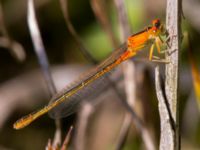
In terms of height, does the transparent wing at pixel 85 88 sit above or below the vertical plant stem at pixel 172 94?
below

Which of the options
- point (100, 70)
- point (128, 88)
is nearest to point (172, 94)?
point (100, 70)

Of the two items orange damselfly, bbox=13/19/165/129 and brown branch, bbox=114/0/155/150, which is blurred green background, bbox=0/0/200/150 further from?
orange damselfly, bbox=13/19/165/129

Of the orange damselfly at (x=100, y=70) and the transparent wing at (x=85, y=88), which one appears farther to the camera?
the transparent wing at (x=85, y=88)

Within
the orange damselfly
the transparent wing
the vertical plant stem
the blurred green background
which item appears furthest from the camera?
the blurred green background

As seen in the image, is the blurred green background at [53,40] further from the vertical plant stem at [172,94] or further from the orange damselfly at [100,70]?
the vertical plant stem at [172,94]

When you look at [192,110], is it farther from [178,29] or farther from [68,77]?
[178,29]

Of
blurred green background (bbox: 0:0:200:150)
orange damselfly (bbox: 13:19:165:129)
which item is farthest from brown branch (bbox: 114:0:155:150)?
blurred green background (bbox: 0:0:200:150)

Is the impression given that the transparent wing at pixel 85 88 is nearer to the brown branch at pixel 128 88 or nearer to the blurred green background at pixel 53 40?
the brown branch at pixel 128 88

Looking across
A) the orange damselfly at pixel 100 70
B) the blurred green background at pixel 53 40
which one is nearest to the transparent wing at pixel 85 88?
the orange damselfly at pixel 100 70

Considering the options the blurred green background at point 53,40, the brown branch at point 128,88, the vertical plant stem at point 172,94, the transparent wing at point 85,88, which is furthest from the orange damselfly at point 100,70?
the blurred green background at point 53,40

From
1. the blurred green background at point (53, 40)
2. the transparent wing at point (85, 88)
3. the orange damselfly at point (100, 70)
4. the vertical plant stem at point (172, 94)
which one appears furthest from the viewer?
the blurred green background at point (53, 40)

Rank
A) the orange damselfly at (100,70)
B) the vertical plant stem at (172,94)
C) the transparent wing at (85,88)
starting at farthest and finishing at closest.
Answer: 1. the transparent wing at (85,88)
2. the orange damselfly at (100,70)
3. the vertical plant stem at (172,94)
